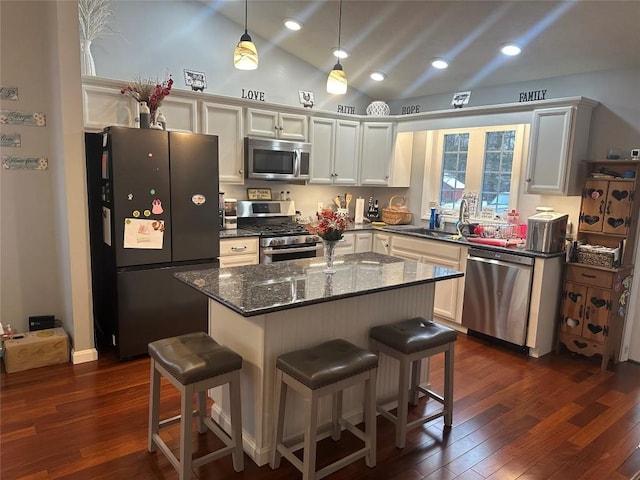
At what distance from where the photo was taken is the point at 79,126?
10.5 ft

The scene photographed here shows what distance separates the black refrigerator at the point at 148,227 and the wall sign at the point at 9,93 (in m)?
0.57

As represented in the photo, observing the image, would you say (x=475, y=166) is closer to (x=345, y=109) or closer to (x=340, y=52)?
(x=345, y=109)

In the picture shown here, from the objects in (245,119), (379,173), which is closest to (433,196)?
(379,173)

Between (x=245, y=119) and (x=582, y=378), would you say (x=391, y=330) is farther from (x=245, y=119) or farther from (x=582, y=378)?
(x=245, y=119)

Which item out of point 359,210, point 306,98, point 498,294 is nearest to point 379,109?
point 306,98

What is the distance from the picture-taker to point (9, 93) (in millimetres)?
3385

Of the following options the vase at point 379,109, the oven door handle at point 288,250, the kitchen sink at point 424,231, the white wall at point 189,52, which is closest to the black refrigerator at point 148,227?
the oven door handle at point 288,250

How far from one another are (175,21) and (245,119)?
1104 mm

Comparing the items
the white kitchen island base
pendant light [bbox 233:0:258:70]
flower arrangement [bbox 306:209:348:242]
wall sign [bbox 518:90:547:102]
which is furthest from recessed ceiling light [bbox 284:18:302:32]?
the white kitchen island base

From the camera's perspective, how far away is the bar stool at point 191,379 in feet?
6.57

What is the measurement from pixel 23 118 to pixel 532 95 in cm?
440

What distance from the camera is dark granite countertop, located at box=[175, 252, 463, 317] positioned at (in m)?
2.15

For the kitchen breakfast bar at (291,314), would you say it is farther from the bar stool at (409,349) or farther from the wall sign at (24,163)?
the wall sign at (24,163)

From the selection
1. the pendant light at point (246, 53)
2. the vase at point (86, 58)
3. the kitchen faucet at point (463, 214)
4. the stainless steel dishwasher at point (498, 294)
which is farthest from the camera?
the kitchen faucet at point (463, 214)
